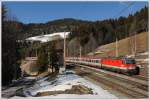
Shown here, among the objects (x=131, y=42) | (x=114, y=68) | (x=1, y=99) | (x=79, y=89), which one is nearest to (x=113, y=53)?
(x=131, y=42)

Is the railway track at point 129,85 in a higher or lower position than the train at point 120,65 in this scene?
lower

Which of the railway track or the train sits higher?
the train

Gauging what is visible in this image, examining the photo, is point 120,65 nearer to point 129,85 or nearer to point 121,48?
point 129,85

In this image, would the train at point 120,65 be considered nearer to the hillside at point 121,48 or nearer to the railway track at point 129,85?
the railway track at point 129,85

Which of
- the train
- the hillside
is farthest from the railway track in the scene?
the hillside

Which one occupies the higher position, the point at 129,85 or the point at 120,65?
the point at 120,65

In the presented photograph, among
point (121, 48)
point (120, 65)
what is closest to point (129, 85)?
point (120, 65)

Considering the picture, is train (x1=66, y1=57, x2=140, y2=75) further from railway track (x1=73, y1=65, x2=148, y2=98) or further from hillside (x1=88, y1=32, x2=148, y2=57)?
hillside (x1=88, y1=32, x2=148, y2=57)

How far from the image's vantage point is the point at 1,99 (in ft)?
55.6

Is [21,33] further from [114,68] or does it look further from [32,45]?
[114,68]

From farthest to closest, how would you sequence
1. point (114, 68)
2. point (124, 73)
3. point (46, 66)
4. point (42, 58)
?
1. point (114, 68)
2. point (124, 73)
3. point (46, 66)
4. point (42, 58)

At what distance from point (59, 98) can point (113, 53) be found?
49.2m

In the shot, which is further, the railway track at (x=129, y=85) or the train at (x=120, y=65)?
the train at (x=120, y=65)

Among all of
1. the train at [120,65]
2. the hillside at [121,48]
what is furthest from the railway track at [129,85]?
the hillside at [121,48]
